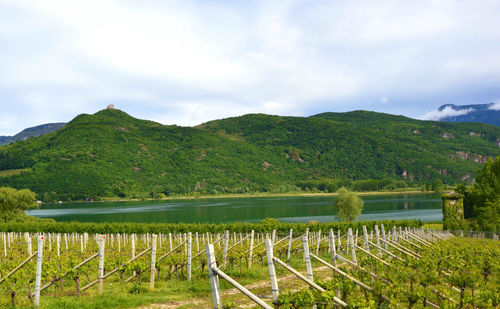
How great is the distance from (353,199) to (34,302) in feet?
180

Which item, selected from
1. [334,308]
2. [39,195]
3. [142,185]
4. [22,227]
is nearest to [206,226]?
[22,227]

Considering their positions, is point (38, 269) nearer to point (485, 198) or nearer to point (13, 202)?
point (485, 198)

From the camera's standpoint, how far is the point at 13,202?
58.1 meters

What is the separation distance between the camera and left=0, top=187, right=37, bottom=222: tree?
57406 mm

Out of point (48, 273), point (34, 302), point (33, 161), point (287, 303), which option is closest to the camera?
point (287, 303)

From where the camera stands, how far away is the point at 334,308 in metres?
7.64

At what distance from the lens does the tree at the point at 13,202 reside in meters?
57.4

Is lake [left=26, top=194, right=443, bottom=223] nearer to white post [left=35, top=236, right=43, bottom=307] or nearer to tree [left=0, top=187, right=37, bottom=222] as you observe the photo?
tree [left=0, top=187, right=37, bottom=222]

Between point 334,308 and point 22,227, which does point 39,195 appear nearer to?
point 22,227

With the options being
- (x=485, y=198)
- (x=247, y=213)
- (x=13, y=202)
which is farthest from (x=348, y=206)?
(x=13, y=202)

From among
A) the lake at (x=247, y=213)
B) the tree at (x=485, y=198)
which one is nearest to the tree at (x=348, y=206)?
the lake at (x=247, y=213)

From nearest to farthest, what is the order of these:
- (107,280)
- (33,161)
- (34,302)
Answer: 1. (34,302)
2. (107,280)
3. (33,161)

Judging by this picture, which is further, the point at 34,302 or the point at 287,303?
the point at 34,302

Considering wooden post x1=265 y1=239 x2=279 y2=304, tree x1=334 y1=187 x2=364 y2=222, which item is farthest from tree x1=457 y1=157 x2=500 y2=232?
wooden post x1=265 y1=239 x2=279 y2=304
